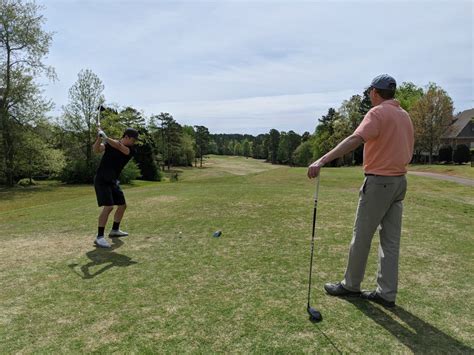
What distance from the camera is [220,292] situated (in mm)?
4371

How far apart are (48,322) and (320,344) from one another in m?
2.82

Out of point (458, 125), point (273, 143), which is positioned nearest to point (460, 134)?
point (458, 125)

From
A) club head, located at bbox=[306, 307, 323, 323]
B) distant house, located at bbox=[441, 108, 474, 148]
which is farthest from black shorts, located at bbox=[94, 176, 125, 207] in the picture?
distant house, located at bbox=[441, 108, 474, 148]

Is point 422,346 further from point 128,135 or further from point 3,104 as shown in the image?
point 3,104

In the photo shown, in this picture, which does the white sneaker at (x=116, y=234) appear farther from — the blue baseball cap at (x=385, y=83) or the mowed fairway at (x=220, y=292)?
the blue baseball cap at (x=385, y=83)

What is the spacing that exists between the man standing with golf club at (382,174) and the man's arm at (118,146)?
411cm

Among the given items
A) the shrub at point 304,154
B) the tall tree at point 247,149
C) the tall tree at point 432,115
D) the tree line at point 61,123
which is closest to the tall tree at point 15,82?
the tree line at point 61,123

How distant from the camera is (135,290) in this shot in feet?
14.7

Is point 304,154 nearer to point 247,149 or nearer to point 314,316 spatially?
point 247,149

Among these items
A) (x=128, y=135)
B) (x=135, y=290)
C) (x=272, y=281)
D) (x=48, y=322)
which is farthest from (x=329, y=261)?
(x=128, y=135)

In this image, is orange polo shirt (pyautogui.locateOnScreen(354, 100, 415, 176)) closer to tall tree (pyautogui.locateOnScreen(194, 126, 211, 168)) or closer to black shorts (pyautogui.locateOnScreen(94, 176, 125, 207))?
black shorts (pyautogui.locateOnScreen(94, 176, 125, 207))

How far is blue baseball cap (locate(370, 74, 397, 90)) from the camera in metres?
3.98

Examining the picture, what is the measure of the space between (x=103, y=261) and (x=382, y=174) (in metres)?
4.52

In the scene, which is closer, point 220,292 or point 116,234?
point 220,292
